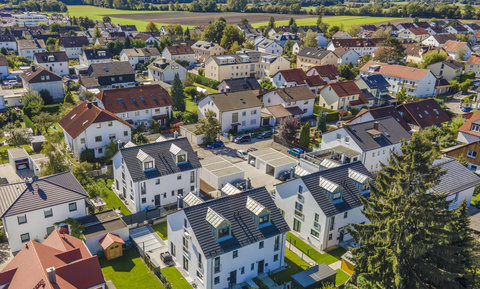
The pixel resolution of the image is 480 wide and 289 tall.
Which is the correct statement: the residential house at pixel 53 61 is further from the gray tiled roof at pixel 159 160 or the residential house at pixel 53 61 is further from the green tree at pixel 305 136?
the green tree at pixel 305 136

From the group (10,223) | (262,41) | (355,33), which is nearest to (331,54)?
(262,41)

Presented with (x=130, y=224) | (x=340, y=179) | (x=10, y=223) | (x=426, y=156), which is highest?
(x=426, y=156)

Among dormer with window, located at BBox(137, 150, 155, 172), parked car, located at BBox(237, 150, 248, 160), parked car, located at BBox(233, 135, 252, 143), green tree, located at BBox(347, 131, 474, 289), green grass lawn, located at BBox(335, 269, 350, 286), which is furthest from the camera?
parked car, located at BBox(233, 135, 252, 143)

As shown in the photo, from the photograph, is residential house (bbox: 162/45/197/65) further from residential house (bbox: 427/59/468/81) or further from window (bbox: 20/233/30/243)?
window (bbox: 20/233/30/243)

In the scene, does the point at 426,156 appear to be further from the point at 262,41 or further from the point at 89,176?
the point at 262,41

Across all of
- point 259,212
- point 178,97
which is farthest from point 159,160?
point 178,97

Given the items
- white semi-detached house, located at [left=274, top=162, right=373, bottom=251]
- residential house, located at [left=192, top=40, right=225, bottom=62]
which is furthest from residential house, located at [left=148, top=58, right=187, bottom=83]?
white semi-detached house, located at [left=274, top=162, right=373, bottom=251]
